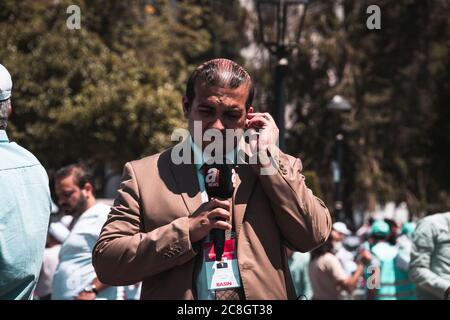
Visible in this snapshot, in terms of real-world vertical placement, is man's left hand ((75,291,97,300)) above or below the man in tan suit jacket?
below

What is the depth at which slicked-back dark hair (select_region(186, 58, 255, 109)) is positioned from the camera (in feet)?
12.5

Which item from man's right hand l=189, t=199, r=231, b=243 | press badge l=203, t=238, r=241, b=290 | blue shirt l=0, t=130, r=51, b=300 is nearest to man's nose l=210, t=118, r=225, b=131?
man's right hand l=189, t=199, r=231, b=243

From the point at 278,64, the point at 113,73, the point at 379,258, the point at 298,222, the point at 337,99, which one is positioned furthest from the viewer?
the point at 113,73

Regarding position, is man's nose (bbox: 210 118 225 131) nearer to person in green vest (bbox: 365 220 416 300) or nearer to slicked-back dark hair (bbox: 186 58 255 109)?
slicked-back dark hair (bbox: 186 58 255 109)

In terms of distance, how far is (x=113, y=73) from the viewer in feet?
81.3

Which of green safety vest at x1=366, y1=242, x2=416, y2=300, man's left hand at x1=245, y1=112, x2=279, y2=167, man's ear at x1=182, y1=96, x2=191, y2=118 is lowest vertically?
green safety vest at x1=366, y1=242, x2=416, y2=300

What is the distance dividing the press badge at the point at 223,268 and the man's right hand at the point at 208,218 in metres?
0.11

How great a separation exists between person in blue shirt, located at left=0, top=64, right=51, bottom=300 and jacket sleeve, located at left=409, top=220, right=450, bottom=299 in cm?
403

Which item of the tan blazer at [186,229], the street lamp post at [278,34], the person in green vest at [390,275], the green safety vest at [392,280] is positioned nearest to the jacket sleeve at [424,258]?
the street lamp post at [278,34]

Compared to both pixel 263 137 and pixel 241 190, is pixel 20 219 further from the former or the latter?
pixel 263 137

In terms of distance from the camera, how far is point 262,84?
3488 cm
